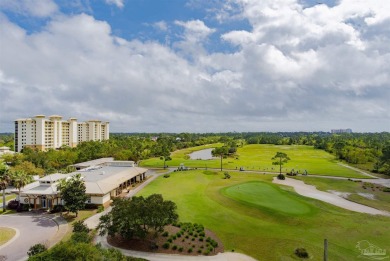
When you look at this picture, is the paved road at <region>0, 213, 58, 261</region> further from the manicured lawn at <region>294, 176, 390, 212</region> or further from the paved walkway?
the manicured lawn at <region>294, 176, 390, 212</region>

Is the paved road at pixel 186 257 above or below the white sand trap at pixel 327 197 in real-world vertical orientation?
below

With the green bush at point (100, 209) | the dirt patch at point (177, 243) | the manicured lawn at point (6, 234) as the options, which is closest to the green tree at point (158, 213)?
the dirt patch at point (177, 243)

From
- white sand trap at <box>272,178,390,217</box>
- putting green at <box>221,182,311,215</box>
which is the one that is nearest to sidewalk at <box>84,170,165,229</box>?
putting green at <box>221,182,311,215</box>

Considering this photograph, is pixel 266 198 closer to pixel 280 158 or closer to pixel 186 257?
pixel 186 257

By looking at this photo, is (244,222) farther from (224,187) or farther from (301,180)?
(301,180)

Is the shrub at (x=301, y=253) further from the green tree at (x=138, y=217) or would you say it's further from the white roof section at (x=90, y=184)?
the white roof section at (x=90, y=184)

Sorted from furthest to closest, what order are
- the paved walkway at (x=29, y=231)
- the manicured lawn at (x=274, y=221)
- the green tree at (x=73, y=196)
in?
the green tree at (x=73, y=196) < the manicured lawn at (x=274, y=221) < the paved walkway at (x=29, y=231)

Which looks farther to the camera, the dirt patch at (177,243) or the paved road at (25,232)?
the paved road at (25,232)

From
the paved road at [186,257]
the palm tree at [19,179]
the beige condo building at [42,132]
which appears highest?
the beige condo building at [42,132]
